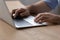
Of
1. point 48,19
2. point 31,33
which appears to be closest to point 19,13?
point 48,19

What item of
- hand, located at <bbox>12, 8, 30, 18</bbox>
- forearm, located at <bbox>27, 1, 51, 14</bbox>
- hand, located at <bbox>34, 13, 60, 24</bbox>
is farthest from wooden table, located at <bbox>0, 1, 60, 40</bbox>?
forearm, located at <bbox>27, 1, 51, 14</bbox>

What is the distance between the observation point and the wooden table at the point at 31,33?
2.45ft

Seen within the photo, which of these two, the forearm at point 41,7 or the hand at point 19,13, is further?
the forearm at point 41,7

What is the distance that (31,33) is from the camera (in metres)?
0.82

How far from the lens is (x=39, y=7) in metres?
1.46

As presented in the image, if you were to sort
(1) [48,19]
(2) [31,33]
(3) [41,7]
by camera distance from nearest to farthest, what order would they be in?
(2) [31,33] < (1) [48,19] < (3) [41,7]

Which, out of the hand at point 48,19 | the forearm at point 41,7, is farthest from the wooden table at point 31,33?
the forearm at point 41,7

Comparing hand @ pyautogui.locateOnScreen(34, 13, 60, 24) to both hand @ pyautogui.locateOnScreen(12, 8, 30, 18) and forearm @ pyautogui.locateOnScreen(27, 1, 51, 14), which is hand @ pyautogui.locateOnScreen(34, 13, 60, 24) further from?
forearm @ pyautogui.locateOnScreen(27, 1, 51, 14)

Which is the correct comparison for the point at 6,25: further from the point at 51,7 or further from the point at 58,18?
the point at 51,7

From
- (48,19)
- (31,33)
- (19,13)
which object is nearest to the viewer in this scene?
(31,33)

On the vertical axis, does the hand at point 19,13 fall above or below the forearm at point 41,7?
above

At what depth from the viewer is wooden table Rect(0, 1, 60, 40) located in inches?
29.4

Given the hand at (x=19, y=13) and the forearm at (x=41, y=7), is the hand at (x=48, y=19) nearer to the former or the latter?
the hand at (x=19, y=13)

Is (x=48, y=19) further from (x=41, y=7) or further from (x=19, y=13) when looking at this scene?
(x=41, y=7)
